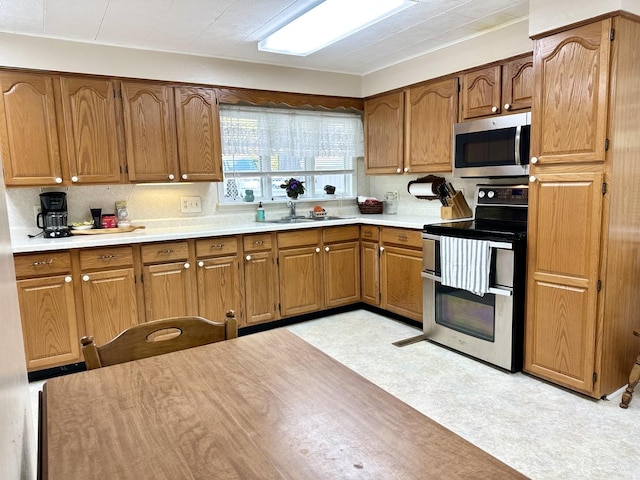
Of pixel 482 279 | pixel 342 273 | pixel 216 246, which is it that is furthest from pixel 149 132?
pixel 482 279

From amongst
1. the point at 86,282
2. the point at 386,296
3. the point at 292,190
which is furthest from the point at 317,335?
the point at 86,282

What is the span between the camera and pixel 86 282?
3133 mm

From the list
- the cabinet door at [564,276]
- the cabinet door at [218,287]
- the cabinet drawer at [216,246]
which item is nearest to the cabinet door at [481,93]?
the cabinet door at [564,276]

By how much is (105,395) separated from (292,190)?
132 inches

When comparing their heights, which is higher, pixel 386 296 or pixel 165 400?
pixel 165 400

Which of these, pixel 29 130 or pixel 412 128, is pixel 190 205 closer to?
pixel 29 130

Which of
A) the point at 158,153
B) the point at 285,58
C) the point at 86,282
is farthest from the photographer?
the point at 285,58

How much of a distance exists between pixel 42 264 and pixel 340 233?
2427 mm

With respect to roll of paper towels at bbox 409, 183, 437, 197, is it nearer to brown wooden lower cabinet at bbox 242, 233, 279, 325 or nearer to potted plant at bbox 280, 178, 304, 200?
potted plant at bbox 280, 178, 304, 200

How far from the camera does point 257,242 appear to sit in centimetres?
383

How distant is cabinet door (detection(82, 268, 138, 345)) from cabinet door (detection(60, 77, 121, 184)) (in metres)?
0.77

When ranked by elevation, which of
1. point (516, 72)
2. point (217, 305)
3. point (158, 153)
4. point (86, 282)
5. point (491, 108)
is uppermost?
point (516, 72)

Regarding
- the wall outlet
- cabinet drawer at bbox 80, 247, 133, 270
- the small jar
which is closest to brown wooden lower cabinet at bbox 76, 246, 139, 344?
cabinet drawer at bbox 80, 247, 133, 270

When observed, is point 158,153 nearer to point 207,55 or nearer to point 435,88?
point 207,55
